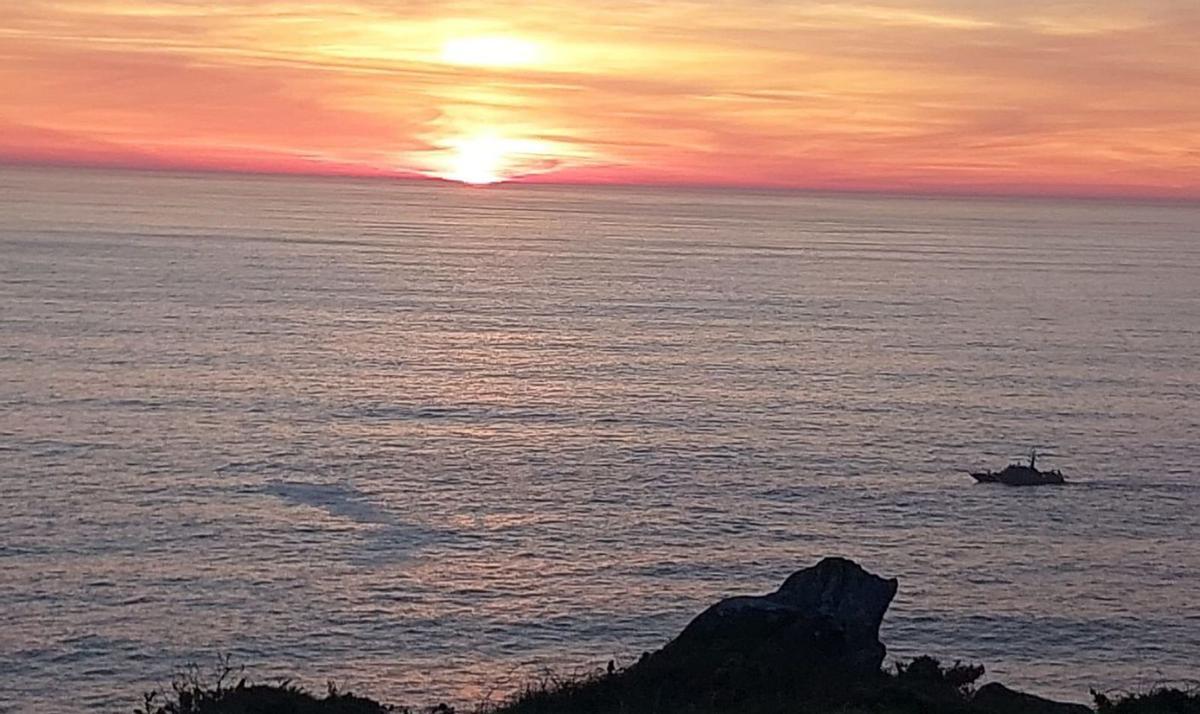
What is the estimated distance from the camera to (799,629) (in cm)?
3581

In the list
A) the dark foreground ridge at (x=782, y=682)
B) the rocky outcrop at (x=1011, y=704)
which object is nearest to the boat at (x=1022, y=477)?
the dark foreground ridge at (x=782, y=682)

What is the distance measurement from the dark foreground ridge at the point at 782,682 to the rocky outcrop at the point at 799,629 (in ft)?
0.09

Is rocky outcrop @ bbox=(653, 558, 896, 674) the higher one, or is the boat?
the boat

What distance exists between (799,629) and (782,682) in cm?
228

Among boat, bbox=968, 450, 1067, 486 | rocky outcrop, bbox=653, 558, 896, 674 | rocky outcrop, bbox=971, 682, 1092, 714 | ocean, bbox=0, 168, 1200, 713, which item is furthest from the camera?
boat, bbox=968, 450, 1067, 486

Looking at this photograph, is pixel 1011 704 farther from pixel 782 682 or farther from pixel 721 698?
pixel 721 698

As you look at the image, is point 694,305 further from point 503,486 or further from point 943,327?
point 503,486

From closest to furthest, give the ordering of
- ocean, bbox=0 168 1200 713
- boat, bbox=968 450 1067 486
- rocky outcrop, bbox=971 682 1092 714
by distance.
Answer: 1. rocky outcrop, bbox=971 682 1092 714
2. ocean, bbox=0 168 1200 713
3. boat, bbox=968 450 1067 486

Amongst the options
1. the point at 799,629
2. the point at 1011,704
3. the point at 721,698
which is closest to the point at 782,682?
the point at 721,698

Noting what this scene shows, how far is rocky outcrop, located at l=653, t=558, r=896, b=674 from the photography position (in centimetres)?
3522

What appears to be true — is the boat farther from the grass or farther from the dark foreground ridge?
the grass

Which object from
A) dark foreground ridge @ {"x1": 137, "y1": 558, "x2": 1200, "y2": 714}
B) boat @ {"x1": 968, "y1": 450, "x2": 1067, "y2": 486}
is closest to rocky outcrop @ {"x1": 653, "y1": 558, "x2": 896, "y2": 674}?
dark foreground ridge @ {"x1": 137, "y1": 558, "x2": 1200, "y2": 714}

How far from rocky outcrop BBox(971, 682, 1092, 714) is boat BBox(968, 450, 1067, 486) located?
3928cm

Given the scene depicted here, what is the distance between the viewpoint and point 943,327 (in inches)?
5630
